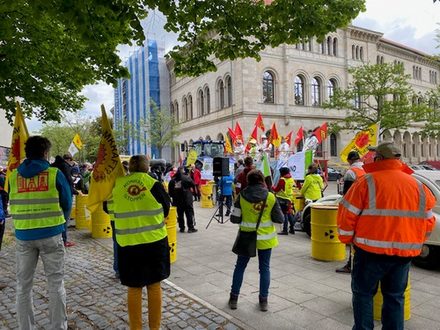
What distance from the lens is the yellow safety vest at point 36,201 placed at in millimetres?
3848

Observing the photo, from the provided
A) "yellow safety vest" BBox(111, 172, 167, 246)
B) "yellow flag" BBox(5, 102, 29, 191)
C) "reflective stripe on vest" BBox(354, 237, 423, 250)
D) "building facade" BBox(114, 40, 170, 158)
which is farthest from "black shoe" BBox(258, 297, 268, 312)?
"building facade" BBox(114, 40, 170, 158)

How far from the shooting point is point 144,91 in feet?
163

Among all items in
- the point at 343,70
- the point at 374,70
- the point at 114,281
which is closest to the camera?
the point at 114,281

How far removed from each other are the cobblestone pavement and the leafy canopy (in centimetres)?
340

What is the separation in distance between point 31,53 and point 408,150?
50434 millimetres

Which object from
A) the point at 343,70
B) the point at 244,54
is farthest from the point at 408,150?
the point at 244,54

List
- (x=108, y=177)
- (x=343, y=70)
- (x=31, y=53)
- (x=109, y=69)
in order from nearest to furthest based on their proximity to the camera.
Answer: (x=108, y=177)
(x=109, y=69)
(x=31, y=53)
(x=343, y=70)

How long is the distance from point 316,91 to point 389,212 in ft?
125

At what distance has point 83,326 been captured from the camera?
171 inches

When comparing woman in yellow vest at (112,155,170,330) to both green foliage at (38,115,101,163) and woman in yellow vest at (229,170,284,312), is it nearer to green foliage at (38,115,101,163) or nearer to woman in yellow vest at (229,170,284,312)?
woman in yellow vest at (229,170,284,312)

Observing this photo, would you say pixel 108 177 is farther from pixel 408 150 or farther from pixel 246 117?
pixel 408 150

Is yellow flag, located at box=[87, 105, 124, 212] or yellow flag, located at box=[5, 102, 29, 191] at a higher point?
yellow flag, located at box=[5, 102, 29, 191]

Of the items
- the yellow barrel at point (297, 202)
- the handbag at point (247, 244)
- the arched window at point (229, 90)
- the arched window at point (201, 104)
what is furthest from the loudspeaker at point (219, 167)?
the arched window at point (201, 104)

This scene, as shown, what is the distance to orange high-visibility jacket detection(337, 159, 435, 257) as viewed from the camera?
3225 mm
